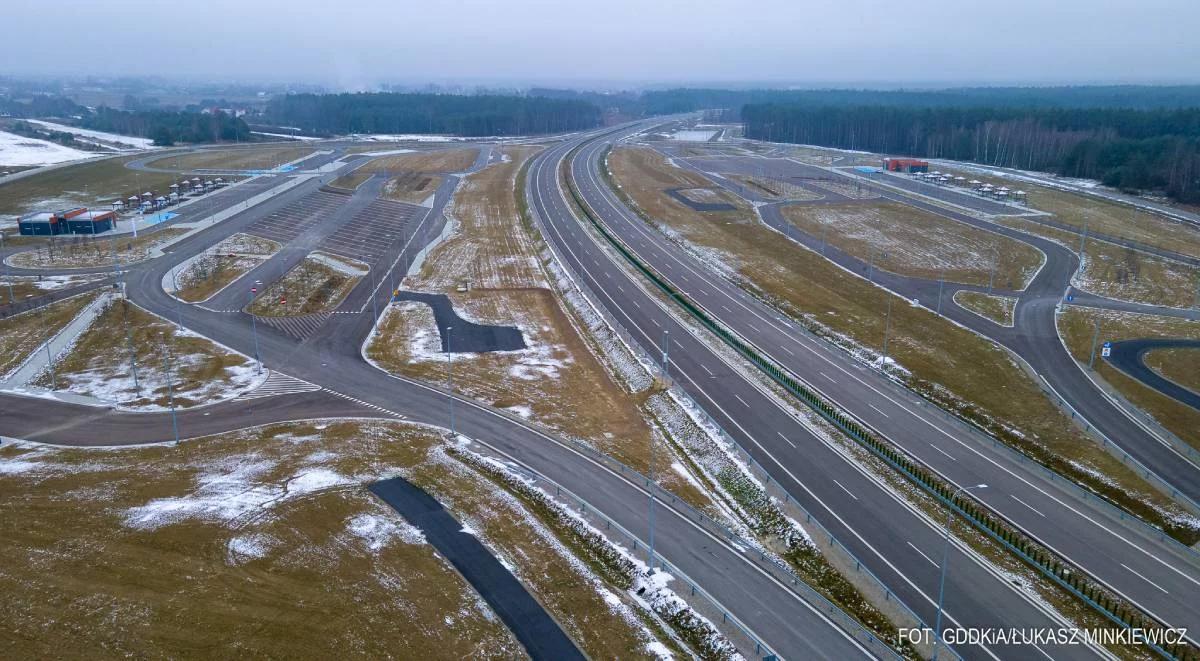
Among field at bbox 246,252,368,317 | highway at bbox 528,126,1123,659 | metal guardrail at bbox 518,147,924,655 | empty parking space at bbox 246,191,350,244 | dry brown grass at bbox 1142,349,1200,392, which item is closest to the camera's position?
metal guardrail at bbox 518,147,924,655

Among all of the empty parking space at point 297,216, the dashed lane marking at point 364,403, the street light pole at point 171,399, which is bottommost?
the dashed lane marking at point 364,403

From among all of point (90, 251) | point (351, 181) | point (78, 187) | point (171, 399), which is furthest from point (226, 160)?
point (171, 399)

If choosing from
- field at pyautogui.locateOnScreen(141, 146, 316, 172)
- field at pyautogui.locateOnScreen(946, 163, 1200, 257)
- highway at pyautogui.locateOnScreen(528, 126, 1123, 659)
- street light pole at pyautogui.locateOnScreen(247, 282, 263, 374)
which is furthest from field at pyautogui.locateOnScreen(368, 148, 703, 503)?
field at pyautogui.locateOnScreen(141, 146, 316, 172)

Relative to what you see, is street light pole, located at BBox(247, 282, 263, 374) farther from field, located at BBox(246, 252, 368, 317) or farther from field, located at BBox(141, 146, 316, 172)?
field, located at BBox(141, 146, 316, 172)

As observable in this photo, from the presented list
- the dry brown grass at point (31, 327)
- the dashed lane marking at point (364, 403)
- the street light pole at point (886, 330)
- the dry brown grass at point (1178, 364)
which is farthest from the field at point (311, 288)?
the dry brown grass at point (1178, 364)

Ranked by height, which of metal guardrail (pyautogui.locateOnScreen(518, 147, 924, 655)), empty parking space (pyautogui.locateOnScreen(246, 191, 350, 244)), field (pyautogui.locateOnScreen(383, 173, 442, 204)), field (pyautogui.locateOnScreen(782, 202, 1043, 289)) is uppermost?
field (pyautogui.locateOnScreen(383, 173, 442, 204))

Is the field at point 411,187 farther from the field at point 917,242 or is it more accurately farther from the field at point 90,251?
the field at point 917,242

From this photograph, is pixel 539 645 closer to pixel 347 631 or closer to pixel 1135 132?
pixel 347 631
